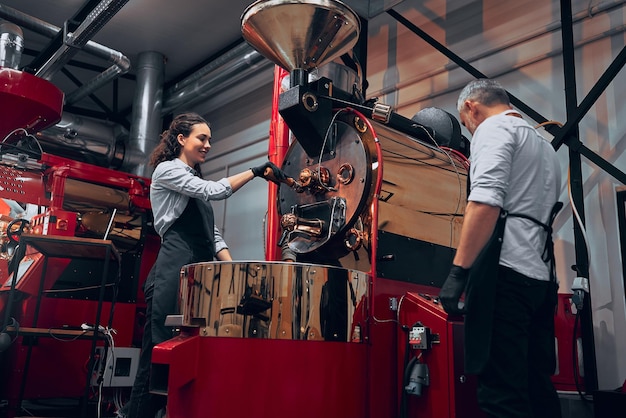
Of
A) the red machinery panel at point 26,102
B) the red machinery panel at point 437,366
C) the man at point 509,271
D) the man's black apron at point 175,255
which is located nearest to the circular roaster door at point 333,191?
the man's black apron at point 175,255

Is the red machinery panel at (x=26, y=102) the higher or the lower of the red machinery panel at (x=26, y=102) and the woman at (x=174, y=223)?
the higher

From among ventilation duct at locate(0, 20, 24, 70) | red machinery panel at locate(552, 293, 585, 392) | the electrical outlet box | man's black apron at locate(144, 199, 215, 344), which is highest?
ventilation duct at locate(0, 20, 24, 70)

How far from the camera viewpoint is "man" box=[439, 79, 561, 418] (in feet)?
5.90

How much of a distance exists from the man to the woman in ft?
3.87

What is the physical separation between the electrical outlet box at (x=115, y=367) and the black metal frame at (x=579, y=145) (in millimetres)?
3064

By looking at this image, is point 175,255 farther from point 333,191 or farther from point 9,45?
point 9,45

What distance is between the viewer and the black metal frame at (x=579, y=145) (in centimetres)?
327

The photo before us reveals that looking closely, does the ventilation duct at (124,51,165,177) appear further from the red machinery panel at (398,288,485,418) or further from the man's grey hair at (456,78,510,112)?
the man's grey hair at (456,78,510,112)

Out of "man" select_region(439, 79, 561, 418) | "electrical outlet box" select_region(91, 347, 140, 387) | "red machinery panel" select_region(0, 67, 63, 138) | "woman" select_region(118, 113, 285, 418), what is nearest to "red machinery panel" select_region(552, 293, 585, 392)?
"man" select_region(439, 79, 561, 418)

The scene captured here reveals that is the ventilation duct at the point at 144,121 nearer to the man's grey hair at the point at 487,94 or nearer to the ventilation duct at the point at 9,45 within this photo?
the ventilation duct at the point at 9,45

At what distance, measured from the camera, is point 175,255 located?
2.64 meters

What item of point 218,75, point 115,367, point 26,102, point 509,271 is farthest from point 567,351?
point 218,75

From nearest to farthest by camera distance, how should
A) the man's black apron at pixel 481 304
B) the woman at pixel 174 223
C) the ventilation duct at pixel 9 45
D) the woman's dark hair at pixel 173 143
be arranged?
the man's black apron at pixel 481 304 < the woman at pixel 174 223 < the woman's dark hair at pixel 173 143 < the ventilation duct at pixel 9 45

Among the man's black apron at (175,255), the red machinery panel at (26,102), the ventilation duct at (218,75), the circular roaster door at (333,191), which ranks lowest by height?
the man's black apron at (175,255)
